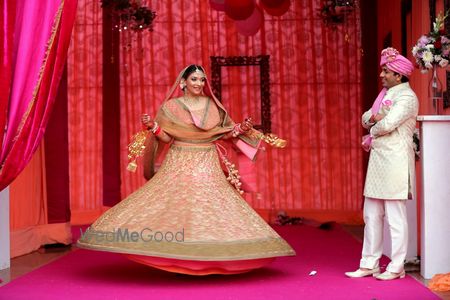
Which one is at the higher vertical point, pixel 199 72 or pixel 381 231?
pixel 199 72

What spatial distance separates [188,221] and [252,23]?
4.05 m

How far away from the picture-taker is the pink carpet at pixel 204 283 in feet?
15.7

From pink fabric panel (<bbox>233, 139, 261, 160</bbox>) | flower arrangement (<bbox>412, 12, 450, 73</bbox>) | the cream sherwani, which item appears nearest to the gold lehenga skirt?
pink fabric panel (<bbox>233, 139, 261, 160</bbox>)

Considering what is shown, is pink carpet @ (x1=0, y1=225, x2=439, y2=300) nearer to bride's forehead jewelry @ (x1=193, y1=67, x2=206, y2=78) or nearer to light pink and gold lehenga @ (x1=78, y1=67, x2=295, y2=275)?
light pink and gold lehenga @ (x1=78, y1=67, x2=295, y2=275)

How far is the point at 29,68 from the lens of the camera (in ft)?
15.9

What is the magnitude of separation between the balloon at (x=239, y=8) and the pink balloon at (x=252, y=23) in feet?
2.84

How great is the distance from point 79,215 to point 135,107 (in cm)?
158

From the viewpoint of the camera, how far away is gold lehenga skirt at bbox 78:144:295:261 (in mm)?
5047

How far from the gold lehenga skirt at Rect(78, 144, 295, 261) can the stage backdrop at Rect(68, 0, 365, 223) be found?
4503mm

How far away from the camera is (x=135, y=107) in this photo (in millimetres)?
10141

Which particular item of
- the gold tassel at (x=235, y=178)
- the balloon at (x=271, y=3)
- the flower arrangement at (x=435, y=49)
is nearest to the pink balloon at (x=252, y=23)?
the balloon at (x=271, y=3)

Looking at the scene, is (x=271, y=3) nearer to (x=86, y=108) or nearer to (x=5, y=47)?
(x=86, y=108)

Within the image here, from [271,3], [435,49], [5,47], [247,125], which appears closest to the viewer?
[5,47]

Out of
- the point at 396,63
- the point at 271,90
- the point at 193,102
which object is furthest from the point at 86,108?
the point at 396,63
